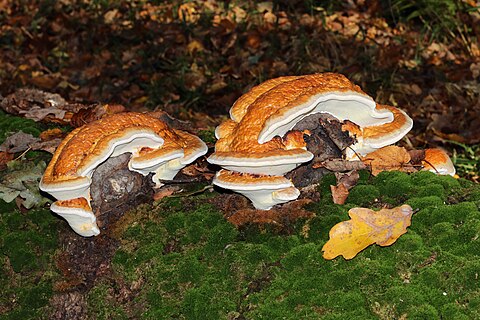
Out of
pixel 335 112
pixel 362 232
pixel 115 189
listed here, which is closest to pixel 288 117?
pixel 335 112

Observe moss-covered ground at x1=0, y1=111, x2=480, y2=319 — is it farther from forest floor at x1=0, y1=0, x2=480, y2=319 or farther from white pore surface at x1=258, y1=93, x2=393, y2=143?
white pore surface at x1=258, y1=93, x2=393, y2=143

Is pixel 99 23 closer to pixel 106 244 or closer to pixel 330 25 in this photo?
pixel 330 25

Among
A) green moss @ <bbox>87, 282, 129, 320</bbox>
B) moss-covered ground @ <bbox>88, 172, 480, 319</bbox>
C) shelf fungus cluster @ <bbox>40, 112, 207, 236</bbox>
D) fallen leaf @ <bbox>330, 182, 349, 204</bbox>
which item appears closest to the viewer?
moss-covered ground @ <bbox>88, 172, 480, 319</bbox>

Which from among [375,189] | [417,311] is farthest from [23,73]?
[417,311]

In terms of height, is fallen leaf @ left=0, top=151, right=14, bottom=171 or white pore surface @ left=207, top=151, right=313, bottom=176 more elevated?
white pore surface @ left=207, top=151, right=313, bottom=176

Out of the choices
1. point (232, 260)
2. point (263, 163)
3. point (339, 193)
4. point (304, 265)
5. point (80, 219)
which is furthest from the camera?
point (339, 193)

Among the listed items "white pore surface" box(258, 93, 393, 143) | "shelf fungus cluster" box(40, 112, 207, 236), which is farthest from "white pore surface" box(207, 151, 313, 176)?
"shelf fungus cluster" box(40, 112, 207, 236)

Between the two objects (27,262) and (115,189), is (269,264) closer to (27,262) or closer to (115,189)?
(115,189)
